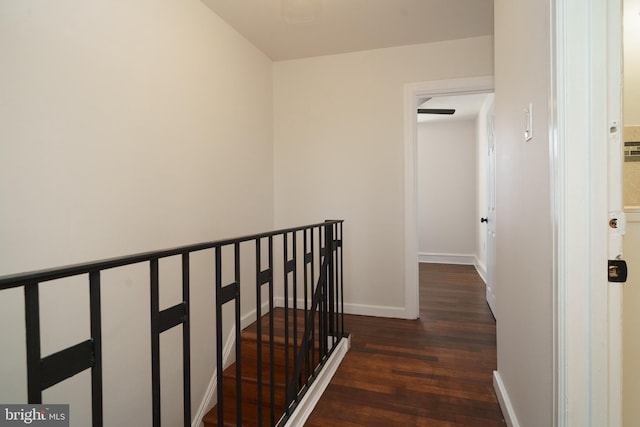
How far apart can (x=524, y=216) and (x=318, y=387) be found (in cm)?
147

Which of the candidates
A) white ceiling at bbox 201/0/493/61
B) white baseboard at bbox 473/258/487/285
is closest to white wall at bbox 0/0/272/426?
white ceiling at bbox 201/0/493/61

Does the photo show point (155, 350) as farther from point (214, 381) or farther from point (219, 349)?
point (214, 381)

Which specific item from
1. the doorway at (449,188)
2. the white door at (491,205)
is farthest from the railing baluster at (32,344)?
the doorway at (449,188)

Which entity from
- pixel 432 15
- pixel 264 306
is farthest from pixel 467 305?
pixel 432 15

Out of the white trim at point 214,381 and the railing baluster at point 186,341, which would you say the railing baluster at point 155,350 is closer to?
the railing baluster at point 186,341

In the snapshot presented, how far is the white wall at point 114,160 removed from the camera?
1373mm

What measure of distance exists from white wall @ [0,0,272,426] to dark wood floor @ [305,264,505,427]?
1.15 meters

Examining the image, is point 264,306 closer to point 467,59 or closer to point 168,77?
point 168,77

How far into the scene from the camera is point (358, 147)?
129 inches

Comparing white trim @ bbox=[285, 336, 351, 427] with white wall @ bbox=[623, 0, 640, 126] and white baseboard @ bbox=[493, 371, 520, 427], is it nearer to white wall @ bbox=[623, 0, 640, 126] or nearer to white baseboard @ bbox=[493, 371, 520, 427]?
white baseboard @ bbox=[493, 371, 520, 427]

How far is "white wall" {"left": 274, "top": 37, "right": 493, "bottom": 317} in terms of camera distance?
3.14 m

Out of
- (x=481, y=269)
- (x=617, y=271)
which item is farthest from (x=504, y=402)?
(x=481, y=269)

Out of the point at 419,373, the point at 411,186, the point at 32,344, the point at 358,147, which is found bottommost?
the point at 419,373

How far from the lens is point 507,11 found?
1544 millimetres
